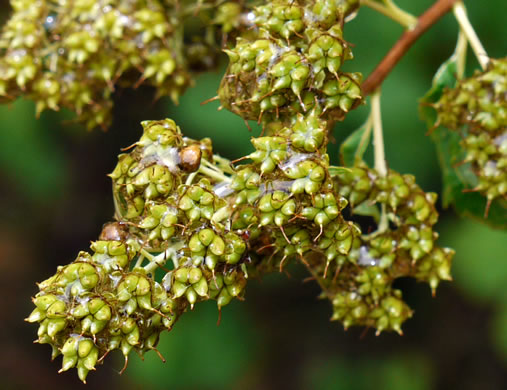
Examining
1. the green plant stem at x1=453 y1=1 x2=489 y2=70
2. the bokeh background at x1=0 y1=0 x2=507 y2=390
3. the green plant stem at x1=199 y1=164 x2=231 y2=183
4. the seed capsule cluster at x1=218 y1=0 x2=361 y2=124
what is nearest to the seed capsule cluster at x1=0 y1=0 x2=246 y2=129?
the seed capsule cluster at x1=218 y1=0 x2=361 y2=124

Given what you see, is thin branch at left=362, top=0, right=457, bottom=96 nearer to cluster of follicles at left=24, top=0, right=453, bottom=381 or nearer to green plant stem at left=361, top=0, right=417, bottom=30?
green plant stem at left=361, top=0, right=417, bottom=30

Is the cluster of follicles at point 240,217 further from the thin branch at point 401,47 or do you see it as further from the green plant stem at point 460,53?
the green plant stem at point 460,53

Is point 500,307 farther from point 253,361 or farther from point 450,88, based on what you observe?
point 450,88

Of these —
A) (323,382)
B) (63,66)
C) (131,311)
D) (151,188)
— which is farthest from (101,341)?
(323,382)

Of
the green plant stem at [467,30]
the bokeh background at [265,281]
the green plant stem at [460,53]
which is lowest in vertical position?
the bokeh background at [265,281]

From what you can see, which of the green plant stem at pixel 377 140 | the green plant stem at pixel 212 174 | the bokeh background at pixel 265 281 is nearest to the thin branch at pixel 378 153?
the green plant stem at pixel 377 140

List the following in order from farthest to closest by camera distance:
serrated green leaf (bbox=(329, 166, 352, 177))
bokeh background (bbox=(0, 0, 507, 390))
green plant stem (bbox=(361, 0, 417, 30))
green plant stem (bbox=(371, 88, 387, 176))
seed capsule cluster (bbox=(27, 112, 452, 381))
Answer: bokeh background (bbox=(0, 0, 507, 390)), green plant stem (bbox=(361, 0, 417, 30)), green plant stem (bbox=(371, 88, 387, 176)), serrated green leaf (bbox=(329, 166, 352, 177)), seed capsule cluster (bbox=(27, 112, 452, 381))
